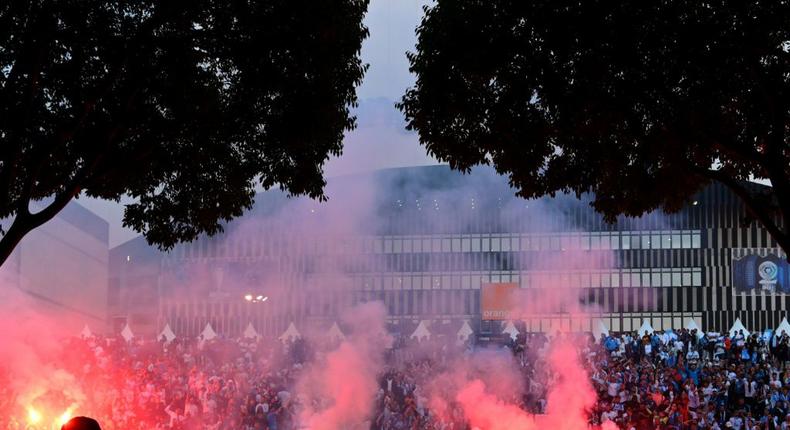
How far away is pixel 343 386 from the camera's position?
34.6 meters

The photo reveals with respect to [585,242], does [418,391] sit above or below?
below

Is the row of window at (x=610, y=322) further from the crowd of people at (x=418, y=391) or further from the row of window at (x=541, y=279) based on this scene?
the crowd of people at (x=418, y=391)

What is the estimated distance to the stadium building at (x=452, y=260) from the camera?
250ft

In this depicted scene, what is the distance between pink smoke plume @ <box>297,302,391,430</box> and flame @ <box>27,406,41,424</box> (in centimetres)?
839

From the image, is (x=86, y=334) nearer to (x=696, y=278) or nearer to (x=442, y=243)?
(x=442, y=243)

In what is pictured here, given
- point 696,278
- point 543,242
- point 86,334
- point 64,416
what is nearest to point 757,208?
point 64,416

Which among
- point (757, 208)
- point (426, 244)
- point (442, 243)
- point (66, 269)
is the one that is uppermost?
point (442, 243)

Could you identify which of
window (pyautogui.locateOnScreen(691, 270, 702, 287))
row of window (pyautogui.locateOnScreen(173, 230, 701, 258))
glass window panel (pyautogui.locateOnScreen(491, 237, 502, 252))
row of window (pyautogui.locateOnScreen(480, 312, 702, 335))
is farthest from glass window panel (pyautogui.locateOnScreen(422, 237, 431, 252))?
window (pyautogui.locateOnScreen(691, 270, 702, 287))

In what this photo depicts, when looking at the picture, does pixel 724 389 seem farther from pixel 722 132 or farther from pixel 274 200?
pixel 274 200

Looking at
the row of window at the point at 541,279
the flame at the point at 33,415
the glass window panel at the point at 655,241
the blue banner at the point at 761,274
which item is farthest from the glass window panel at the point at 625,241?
the flame at the point at 33,415

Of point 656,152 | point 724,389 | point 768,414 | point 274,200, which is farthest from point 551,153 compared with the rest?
point 274,200

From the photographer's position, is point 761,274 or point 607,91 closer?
point 607,91

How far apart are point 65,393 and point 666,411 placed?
51.8 feet

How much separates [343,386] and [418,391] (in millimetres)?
3475
